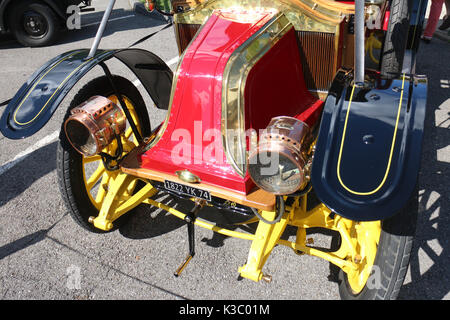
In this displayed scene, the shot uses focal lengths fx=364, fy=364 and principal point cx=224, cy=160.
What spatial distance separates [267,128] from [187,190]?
1.94 feet

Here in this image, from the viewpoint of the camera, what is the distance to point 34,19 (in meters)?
5.91

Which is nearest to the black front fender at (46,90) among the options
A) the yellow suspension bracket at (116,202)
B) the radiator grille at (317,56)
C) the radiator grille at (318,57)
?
the yellow suspension bracket at (116,202)

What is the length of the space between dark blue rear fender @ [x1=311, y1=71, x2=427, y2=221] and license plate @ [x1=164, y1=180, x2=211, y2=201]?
653 millimetres

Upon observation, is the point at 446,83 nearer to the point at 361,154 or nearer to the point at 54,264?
the point at 361,154

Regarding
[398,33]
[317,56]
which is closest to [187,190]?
[317,56]

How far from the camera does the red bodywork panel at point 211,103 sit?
75.0 inches

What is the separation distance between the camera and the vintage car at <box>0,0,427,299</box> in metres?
1.44

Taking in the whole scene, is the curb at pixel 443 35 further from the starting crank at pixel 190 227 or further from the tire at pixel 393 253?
the starting crank at pixel 190 227

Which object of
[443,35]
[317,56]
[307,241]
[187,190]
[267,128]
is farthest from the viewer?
[443,35]

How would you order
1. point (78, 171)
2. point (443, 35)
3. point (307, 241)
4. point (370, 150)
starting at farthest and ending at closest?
point (443, 35) < point (78, 171) < point (307, 241) < point (370, 150)

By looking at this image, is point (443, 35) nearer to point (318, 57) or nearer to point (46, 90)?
point (318, 57)

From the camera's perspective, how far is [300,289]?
81.3 inches
